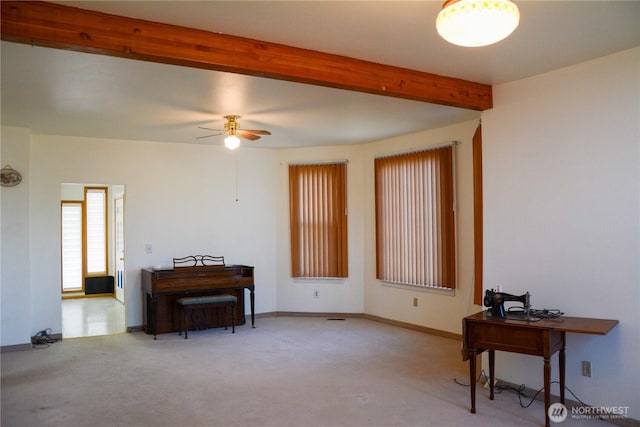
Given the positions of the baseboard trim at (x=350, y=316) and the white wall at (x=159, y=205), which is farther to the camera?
the baseboard trim at (x=350, y=316)

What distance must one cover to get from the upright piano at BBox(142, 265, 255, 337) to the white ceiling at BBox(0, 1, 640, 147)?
1.71 metres

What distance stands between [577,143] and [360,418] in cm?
243

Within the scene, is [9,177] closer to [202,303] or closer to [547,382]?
[202,303]

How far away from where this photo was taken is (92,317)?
24.0 feet

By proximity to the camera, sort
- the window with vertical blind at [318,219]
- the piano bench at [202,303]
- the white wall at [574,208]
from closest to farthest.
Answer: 1. the white wall at [574,208]
2. the piano bench at [202,303]
3. the window with vertical blind at [318,219]

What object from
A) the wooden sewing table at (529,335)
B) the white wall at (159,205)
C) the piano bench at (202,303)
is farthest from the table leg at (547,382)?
the white wall at (159,205)

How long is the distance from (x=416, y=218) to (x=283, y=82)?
9.51 ft

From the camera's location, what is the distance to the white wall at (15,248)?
17.3 feet

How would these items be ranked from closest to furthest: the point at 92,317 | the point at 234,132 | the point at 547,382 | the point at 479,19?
the point at 479,19
the point at 547,382
the point at 234,132
the point at 92,317

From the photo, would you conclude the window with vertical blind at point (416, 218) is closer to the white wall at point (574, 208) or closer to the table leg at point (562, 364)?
the white wall at point (574, 208)

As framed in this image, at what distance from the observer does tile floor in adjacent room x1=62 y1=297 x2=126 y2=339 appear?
20.6 ft

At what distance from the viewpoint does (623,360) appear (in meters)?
3.20

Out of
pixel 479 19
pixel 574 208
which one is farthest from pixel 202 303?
pixel 479 19

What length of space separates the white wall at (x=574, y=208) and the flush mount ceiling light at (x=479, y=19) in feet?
5.81
